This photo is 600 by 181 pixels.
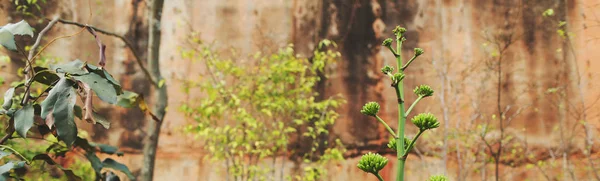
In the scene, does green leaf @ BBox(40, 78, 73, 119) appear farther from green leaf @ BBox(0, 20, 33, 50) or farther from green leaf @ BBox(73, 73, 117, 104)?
green leaf @ BBox(0, 20, 33, 50)

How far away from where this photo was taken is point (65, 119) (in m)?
1.64

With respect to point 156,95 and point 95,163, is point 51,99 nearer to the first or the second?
point 95,163

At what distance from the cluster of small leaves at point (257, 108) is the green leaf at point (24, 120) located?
204 centimetres

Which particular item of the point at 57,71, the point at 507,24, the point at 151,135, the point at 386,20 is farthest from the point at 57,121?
the point at 507,24

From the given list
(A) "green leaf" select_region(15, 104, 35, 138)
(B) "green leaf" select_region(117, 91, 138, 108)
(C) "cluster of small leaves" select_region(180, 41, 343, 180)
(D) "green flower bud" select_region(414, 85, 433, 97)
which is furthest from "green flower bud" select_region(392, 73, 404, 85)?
(C) "cluster of small leaves" select_region(180, 41, 343, 180)

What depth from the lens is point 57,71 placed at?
1.76 metres

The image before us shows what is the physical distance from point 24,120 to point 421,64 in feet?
10.8

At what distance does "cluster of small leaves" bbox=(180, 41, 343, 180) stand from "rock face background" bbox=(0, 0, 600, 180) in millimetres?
278

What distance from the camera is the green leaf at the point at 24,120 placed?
1677mm

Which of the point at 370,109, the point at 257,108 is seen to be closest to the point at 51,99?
the point at 370,109

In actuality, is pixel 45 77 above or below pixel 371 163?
above

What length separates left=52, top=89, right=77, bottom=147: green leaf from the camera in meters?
1.63

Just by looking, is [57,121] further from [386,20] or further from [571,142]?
[571,142]

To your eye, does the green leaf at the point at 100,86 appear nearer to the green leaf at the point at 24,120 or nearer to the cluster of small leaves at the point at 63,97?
the cluster of small leaves at the point at 63,97
